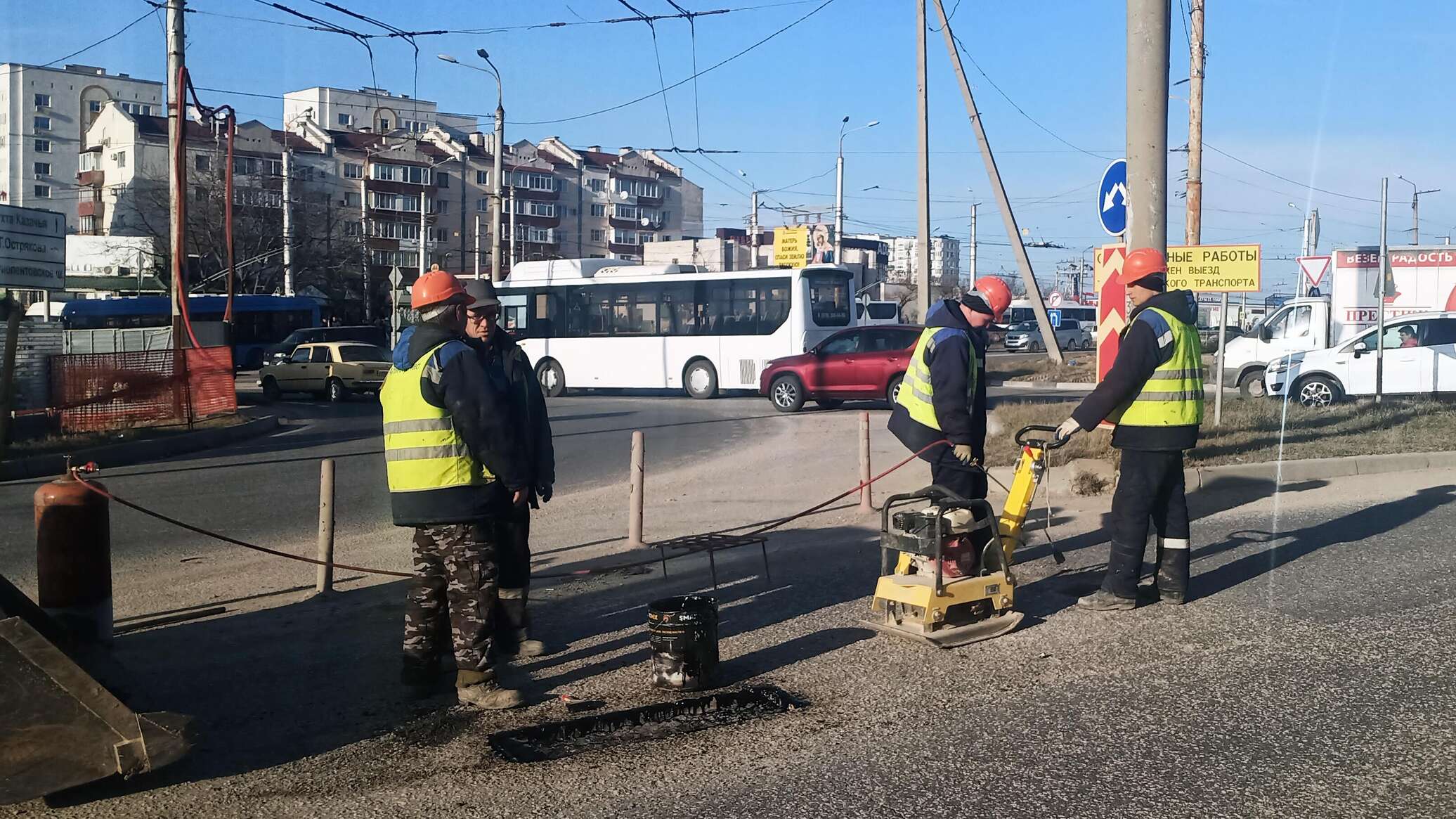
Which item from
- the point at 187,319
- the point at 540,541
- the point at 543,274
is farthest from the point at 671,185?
the point at 540,541

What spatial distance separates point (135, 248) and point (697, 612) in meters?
57.4

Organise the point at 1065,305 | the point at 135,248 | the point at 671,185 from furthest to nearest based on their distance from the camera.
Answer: the point at 671,185
the point at 1065,305
the point at 135,248

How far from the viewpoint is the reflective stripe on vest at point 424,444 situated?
213 inches

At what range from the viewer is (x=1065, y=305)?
238ft

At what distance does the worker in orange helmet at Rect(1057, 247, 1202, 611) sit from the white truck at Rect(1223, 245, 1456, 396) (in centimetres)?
1752

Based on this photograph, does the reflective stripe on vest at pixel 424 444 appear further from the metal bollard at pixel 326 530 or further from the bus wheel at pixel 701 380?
the bus wheel at pixel 701 380

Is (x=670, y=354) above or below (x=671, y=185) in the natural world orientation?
below

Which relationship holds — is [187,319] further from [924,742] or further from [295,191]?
[295,191]

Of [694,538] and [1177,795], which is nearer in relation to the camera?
[1177,795]

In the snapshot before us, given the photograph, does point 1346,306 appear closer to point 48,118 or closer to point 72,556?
point 72,556

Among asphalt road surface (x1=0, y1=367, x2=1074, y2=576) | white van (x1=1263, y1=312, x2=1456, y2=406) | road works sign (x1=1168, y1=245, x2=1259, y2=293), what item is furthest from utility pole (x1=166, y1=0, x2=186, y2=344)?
white van (x1=1263, y1=312, x2=1456, y2=406)

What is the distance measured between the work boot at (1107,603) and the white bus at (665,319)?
1988 cm

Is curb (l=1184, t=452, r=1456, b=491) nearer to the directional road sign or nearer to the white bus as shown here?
the directional road sign

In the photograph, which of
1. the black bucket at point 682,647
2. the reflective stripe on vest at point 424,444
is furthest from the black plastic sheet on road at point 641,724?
the reflective stripe on vest at point 424,444
